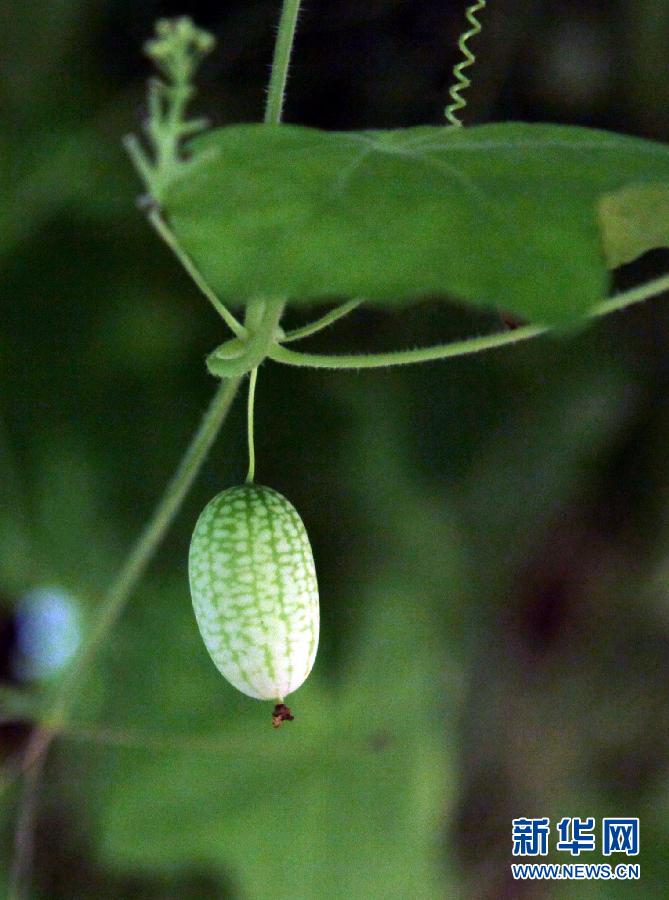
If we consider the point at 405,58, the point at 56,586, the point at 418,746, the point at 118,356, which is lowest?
the point at 418,746

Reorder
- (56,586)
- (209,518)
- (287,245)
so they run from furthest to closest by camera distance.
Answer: (56,586)
(209,518)
(287,245)

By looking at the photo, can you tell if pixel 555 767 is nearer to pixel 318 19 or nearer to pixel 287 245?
pixel 318 19

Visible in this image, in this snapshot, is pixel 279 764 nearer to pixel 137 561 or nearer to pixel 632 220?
pixel 137 561

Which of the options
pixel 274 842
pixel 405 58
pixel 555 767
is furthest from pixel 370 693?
pixel 405 58

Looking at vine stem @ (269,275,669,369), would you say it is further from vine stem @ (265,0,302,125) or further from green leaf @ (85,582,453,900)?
green leaf @ (85,582,453,900)

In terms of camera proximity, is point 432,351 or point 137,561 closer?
point 432,351

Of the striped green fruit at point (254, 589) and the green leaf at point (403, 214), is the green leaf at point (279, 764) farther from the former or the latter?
the green leaf at point (403, 214)

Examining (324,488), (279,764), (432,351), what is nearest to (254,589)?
(432,351)
